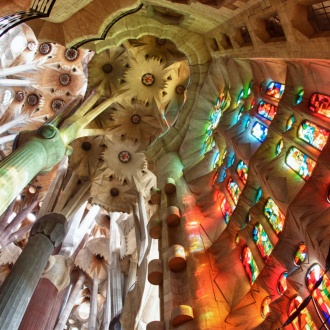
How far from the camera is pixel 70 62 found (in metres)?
23.6

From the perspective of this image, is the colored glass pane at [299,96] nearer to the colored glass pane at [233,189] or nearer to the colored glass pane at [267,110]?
the colored glass pane at [267,110]

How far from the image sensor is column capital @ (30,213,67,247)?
11.7 metres

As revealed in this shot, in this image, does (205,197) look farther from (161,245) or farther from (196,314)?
(196,314)

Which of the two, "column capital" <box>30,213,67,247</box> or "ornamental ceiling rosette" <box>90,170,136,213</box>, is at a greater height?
"ornamental ceiling rosette" <box>90,170,136,213</box>

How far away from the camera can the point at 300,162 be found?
6.90 metres

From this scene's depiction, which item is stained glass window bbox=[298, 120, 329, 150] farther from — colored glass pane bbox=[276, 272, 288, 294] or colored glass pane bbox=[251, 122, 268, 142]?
colored glass pane bbox=[276, 272, 288, 294]

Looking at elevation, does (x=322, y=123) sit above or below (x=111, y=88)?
below

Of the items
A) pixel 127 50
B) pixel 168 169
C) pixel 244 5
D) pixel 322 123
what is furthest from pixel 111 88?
pixel 322 123

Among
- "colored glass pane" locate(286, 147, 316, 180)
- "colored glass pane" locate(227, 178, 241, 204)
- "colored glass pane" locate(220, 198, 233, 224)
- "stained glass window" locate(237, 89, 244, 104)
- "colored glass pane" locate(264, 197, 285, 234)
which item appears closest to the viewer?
"colored glass pane" locate(286, 147, 316, 180)

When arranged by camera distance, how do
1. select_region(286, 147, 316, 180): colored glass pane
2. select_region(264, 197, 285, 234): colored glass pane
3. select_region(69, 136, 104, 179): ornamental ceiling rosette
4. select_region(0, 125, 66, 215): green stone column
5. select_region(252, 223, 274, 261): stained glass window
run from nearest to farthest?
select_region(286, 147, 316, 180): colored glass pane
select_region(264, 197, 285, 234): colored glass pane
select_region(252, 223, 274, 261): stained glass window
select_region(0, 125, 66, 215): green stone column
select_region(69, 136, 104, 179): ornamental ceiling rosette

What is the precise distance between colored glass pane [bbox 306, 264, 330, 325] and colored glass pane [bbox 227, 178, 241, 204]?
356 centimetres

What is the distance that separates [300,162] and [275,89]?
8.65 ft

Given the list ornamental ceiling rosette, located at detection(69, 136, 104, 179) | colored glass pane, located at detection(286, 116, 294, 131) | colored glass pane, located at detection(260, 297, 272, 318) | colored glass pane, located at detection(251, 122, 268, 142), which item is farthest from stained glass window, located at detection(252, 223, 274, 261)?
ornamental ceiling rosette, located at detection(69, 136, 104, 179)

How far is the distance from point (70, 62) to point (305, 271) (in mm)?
21034
